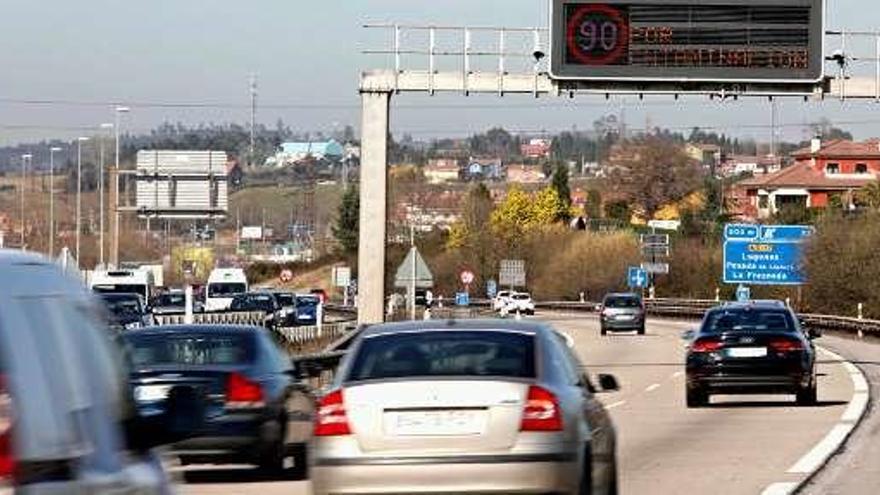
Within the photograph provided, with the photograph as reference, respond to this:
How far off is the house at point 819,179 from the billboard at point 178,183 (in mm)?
97936

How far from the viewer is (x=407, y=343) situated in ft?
45.7

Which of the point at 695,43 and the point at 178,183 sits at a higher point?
the point at 695,43

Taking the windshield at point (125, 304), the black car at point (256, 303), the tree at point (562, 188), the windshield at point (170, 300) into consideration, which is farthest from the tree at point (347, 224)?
the windshield at point (125, 304)

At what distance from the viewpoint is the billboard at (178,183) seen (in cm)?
9094

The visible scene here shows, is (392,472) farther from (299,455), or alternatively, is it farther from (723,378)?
(723,378)

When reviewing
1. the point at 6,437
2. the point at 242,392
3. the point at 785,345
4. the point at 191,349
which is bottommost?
the point at 785,345

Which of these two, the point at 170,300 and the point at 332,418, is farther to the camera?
the point at 170,300

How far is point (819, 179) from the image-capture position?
19012 cm

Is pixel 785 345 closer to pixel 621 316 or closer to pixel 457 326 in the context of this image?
pixel 457 326

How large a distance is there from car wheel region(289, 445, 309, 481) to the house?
536 ft

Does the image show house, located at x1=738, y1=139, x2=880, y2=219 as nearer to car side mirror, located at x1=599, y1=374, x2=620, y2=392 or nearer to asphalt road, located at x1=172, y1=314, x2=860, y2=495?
asphalt road, located at x1=172, y1=314, x2=860, y2=495

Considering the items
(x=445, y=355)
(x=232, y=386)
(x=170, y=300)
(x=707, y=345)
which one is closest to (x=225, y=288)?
(x=170, y=300)

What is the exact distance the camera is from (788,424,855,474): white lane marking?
20312mm

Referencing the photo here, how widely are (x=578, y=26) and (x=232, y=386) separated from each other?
2691 cm
